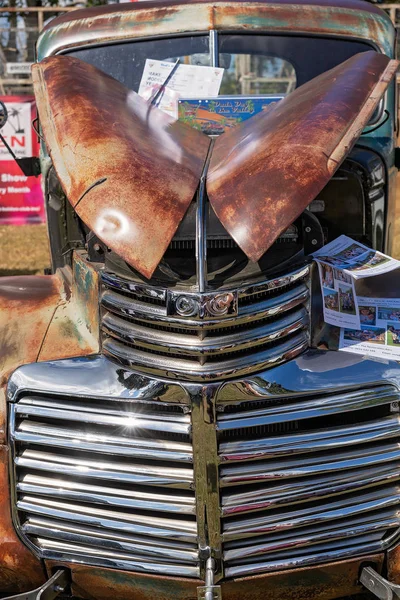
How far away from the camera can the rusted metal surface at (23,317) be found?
7.61 ft

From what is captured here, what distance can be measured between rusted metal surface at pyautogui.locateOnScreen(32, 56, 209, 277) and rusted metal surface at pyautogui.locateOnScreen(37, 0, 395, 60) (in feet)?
1.95

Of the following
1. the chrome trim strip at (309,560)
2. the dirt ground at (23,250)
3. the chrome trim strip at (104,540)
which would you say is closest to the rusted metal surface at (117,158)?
the chrome trim strip at (104,540)

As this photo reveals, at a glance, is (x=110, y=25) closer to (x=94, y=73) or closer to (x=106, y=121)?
(x=94, y=73)

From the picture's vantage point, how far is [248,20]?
326cm

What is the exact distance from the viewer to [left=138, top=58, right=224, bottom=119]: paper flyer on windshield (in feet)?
10.4

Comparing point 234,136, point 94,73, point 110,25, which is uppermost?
point 110,25

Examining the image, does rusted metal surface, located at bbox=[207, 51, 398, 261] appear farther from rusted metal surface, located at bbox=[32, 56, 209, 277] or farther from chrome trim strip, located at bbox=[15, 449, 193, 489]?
chrome trim strip, located at bbox=[15, 449, 193, 489]

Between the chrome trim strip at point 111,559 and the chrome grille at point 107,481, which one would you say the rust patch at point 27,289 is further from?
the chrome trim strip at point 111,559

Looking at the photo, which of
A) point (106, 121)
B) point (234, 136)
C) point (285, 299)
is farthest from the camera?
point (234, 136)

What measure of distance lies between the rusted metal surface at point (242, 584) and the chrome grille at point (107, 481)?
0.16ft

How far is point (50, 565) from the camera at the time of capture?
228cm

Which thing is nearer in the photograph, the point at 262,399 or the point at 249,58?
the point at 262,399

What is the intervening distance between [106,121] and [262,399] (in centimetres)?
110

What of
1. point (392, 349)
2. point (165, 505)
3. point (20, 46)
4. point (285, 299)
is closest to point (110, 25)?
point (285, 299)
